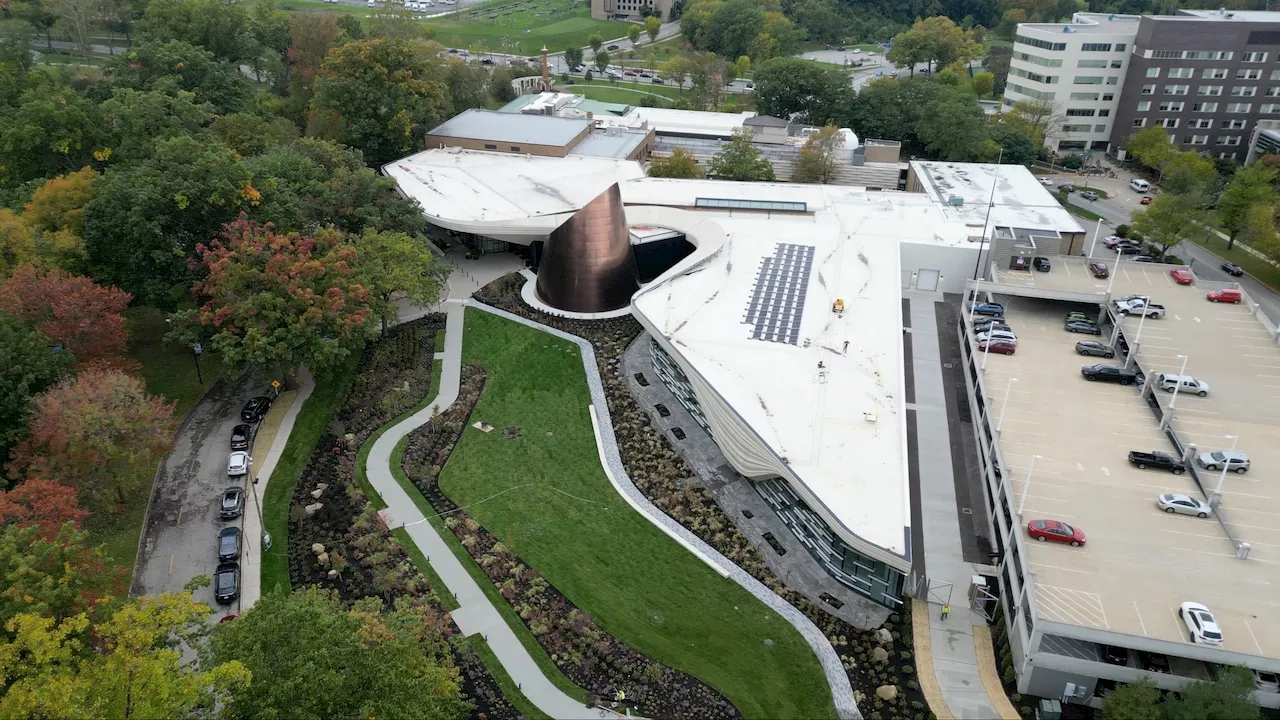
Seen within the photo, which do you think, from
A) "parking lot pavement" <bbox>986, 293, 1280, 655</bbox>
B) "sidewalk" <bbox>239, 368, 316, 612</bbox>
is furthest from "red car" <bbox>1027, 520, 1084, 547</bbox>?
"sidewalk" <bbox>239, 368, 316, 612</bbox>

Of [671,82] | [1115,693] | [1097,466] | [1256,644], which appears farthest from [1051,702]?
[671,82]

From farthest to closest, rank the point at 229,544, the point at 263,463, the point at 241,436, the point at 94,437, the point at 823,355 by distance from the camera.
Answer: the point at 823,355 < the point at 241,436 < the point at 263,463 < the point at 229,544 < the point at 94,437

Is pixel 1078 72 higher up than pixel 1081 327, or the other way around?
pixel 1078 72

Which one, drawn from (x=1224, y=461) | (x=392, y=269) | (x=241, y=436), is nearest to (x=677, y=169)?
(x=392, y=269)

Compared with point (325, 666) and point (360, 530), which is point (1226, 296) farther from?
point (325, 666)

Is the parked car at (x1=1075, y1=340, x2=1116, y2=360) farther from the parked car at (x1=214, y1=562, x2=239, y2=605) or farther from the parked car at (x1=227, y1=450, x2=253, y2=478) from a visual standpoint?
the parked car at (x1=227, y1=450, x2=253, y2=478)

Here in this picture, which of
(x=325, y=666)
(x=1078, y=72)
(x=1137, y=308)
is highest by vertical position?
(x=1078, y=72)

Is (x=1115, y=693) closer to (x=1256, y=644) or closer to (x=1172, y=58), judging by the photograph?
(x=1256, y=644)
